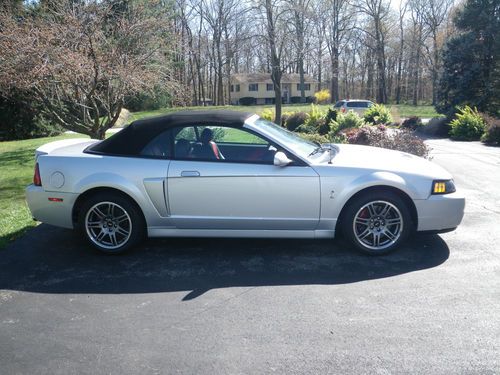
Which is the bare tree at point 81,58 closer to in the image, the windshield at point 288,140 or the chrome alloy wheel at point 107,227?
the chrome alloy wheel at point 107,227

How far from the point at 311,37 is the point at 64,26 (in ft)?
38.7

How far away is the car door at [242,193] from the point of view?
4.70 meters

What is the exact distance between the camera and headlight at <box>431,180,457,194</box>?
4723 mm

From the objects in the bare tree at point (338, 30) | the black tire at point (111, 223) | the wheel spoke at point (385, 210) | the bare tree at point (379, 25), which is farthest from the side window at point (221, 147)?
the bare tree at point (379, 25)

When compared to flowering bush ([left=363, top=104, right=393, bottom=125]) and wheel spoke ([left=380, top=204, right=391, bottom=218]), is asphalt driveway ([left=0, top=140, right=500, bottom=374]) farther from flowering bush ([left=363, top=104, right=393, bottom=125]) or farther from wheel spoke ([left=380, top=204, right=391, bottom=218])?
flowering bush ([left=363, top=104, right=393, bottom=125])

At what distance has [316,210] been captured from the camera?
472cm

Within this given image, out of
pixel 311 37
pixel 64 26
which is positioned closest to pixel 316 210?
pixel 64 26

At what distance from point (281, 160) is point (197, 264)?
1387 mm

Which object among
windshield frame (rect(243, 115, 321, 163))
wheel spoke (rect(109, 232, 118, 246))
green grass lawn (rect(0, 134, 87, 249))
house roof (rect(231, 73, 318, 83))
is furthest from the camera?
house roof (rect(231, 73, 318, 83))

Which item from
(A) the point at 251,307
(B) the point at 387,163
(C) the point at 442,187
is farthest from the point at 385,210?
(A) the point at 251,307

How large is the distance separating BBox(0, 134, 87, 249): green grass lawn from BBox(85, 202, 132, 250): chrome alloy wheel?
1233 mm

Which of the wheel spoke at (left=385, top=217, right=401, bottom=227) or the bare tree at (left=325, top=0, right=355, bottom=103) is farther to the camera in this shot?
the bare tree at (left=325, top=0, right=355, bottom=103)

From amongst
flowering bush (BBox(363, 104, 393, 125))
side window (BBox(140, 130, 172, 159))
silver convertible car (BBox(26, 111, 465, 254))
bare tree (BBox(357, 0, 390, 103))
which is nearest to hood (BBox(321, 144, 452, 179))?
silver convertible car (BBox(26, 111, 465, 254))

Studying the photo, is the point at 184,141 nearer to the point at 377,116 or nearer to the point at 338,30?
the point at 377,116
